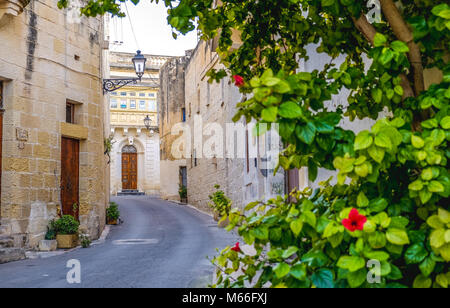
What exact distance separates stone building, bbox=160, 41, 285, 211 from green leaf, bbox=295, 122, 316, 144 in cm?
768

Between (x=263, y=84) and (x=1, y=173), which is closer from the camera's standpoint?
(x=263, y=84)

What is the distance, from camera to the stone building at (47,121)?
10.4 meters

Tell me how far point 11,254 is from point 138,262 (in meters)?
2.95

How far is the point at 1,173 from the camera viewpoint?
10.3 m

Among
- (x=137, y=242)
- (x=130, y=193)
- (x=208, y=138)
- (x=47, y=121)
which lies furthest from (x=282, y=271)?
(x=130, y=193)

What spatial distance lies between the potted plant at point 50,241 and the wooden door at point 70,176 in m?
0.94

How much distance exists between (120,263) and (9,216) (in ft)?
10.3

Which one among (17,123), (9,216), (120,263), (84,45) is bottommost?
(120,263)

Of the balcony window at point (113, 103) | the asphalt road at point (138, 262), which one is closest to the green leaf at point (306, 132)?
the asphalt road at point (138, 262)

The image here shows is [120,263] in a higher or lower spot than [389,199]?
lower

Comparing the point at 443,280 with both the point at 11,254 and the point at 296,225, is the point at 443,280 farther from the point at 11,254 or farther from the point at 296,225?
the point at 11,254

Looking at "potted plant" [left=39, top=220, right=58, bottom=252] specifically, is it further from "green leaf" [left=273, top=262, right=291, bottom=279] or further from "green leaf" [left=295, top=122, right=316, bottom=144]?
"green leaf" [left=295, top=122, right=316, bottom=144]

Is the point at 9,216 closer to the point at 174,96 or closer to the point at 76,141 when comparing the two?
the point at 76,141
